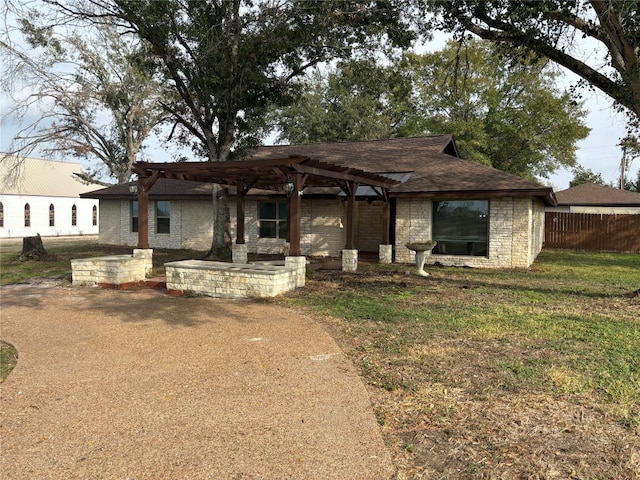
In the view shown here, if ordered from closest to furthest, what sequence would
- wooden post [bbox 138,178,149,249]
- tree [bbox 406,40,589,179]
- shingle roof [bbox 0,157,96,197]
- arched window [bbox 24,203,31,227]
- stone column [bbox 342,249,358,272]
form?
1. wooden post [bbox 138,178,149,249]
2. stone column [bbox 342,249,358,272]
3. tree [bbox 406,40,589,179]
4. arched window [bbox 24,203,31,227]
5. shingle roof [bbox 0,157,96,197]

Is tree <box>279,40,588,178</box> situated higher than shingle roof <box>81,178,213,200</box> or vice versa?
tree <box>279,40,588,178</box>

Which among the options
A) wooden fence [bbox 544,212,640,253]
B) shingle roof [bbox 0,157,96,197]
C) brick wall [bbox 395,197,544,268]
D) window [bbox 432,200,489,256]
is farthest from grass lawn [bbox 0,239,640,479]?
shingle roof [bbox 0,157,96,197]

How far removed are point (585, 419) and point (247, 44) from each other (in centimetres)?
1193

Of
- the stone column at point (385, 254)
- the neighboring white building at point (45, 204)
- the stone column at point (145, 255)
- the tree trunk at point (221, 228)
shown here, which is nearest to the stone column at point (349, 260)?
the stone column at point (385, 254)

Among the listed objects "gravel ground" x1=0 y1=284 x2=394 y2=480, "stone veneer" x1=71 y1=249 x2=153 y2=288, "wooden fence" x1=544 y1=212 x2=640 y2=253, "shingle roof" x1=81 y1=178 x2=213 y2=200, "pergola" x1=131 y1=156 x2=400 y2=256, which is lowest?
"gravel ground" x1=0 y1=284 x2=394 y2=480

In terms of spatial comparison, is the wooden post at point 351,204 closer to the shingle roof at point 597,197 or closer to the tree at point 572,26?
the tree at point 572,26

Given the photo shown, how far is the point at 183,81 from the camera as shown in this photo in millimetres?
15359

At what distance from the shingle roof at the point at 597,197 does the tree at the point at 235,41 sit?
18081mm

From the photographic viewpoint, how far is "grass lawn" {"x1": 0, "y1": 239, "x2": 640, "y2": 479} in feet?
10.6

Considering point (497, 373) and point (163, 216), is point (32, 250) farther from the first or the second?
point (497, 373)

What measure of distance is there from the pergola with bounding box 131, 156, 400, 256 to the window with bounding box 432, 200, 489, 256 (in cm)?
186

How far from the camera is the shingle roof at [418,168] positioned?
1380cm

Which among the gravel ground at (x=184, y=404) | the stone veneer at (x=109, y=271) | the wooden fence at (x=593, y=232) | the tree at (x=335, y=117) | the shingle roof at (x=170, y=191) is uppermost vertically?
the tree at (x=335, y=117)

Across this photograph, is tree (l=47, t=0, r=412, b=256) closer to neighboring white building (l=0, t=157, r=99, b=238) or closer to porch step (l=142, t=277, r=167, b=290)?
porch step (l=142, t=277, r=167, b=290)
